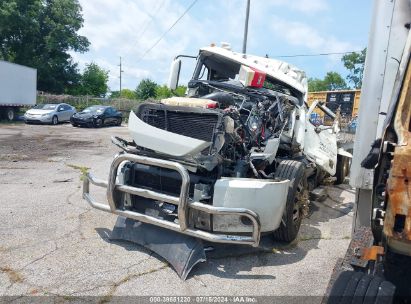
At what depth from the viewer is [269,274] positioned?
4078mm

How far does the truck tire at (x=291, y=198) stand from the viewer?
461 cm

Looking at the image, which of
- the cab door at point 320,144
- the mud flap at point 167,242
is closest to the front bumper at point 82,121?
the cab door at point 320,144

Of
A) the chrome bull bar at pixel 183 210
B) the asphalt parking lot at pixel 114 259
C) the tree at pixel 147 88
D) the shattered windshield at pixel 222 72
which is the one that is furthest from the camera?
the tree at pixel 147 88

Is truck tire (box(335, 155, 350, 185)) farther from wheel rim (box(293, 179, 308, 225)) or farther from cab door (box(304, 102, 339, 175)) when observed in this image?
wheel rim (box(293, 179, 308, 225))

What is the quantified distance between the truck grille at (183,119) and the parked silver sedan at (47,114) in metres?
20.6

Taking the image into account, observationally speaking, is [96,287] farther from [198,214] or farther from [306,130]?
[306,130]

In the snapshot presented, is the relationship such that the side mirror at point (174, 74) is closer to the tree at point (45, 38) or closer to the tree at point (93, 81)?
the tree at point (45, 38)

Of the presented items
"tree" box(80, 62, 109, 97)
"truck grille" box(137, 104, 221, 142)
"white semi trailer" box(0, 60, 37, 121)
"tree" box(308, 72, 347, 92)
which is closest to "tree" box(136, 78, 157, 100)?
"tree" box(80, 62, 109, 97)

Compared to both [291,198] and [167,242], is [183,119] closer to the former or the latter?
[167,242]

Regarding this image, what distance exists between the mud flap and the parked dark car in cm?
1916

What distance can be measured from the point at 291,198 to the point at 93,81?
4873 cm

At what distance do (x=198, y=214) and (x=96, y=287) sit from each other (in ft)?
3.90

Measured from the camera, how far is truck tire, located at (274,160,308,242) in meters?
4.61

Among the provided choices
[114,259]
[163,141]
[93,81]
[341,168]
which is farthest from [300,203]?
[93,81]
